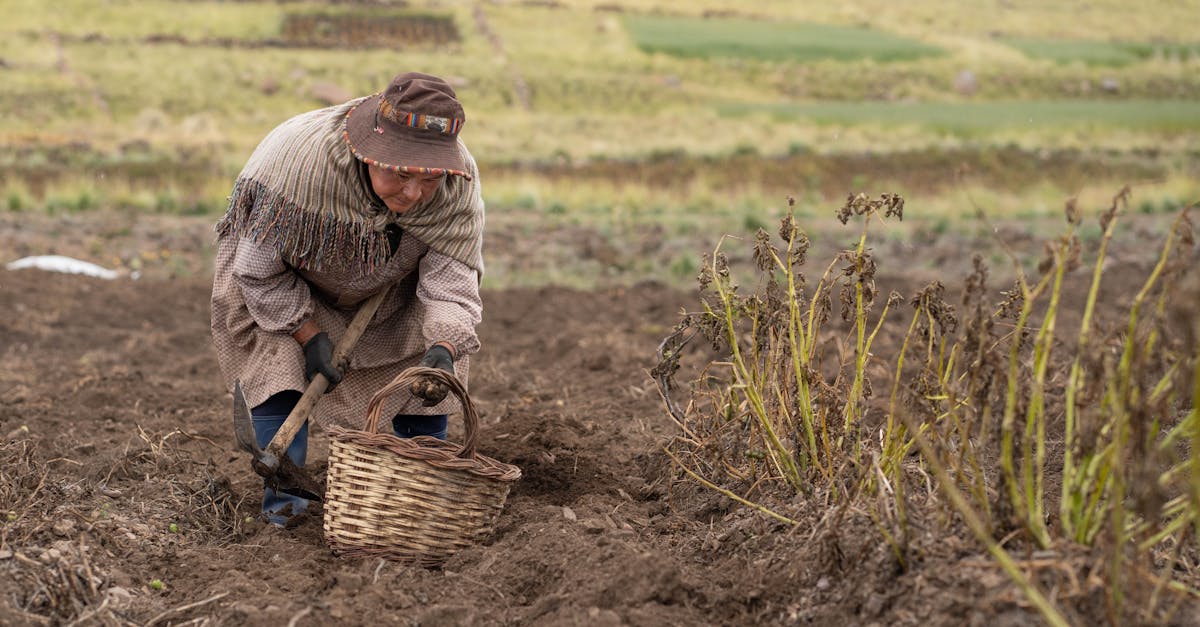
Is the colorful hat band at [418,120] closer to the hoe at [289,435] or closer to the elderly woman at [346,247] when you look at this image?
the elderly woman at [346,247]

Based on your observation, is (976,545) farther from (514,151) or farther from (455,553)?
(514,151)

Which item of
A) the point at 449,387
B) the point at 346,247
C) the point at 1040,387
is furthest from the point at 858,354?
the point at 346,247

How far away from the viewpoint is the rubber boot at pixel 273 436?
3.70 m

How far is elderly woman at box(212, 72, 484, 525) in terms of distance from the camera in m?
3.37

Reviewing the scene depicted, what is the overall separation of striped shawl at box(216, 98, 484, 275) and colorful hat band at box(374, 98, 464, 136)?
18cm

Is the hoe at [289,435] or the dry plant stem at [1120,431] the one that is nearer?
the dry plant stem at [1120,431]

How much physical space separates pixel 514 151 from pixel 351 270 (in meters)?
19.6

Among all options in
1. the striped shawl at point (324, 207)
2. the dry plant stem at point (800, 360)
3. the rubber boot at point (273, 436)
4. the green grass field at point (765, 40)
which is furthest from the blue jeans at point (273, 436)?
the green grass field at point (765, 40)

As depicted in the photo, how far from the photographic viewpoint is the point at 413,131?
3.31 metres

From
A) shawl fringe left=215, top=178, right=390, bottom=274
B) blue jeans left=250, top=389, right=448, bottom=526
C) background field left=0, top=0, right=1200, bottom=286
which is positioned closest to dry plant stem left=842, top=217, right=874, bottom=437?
background field left=0, top=0, right=1200, bottom=286

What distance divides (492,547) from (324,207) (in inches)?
44.0

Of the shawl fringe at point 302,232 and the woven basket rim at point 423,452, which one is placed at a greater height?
the shawl fringe at point 302,232

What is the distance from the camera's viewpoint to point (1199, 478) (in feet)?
6.11

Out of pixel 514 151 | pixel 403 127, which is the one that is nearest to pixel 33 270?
pixel 403 127
